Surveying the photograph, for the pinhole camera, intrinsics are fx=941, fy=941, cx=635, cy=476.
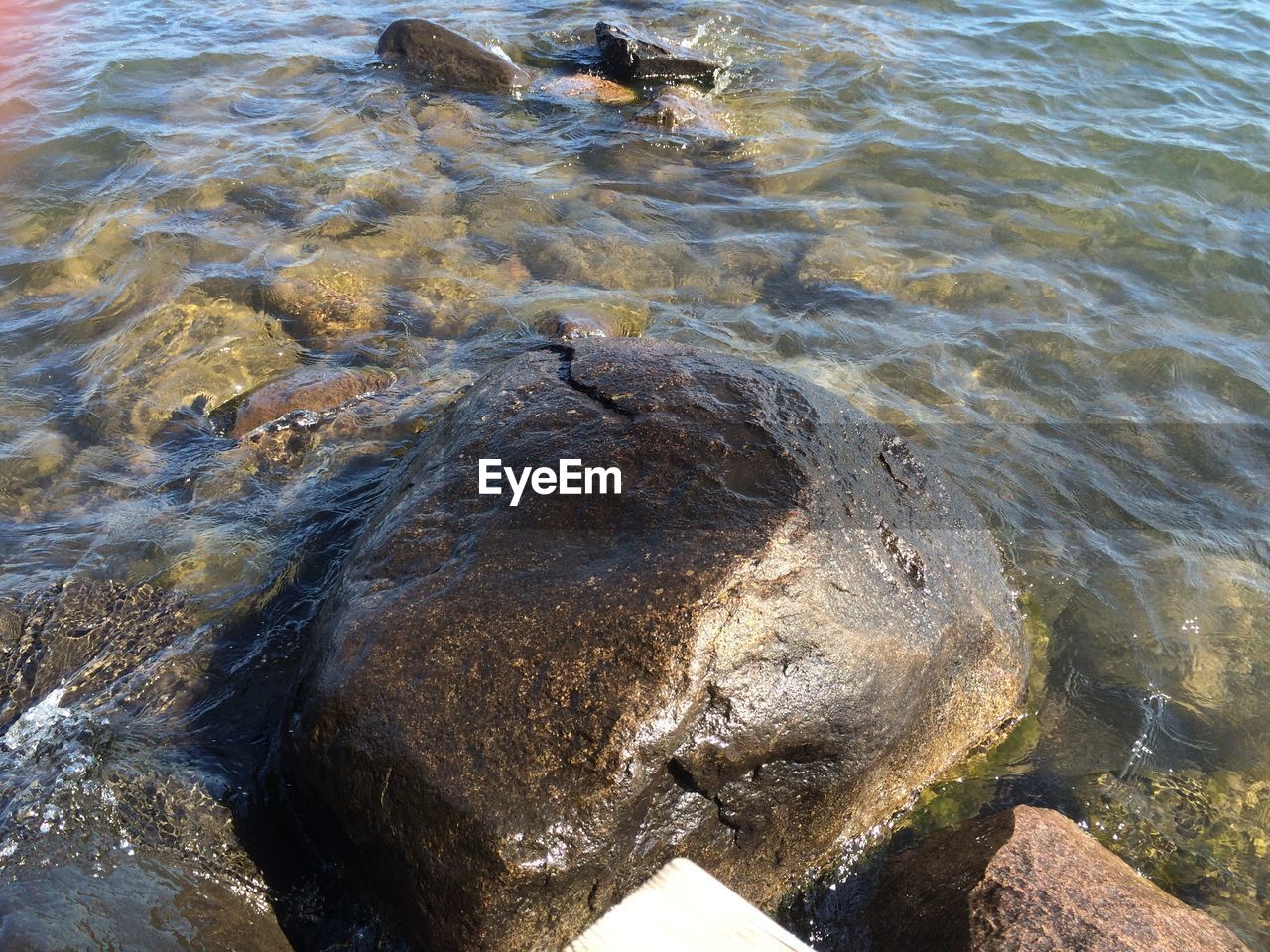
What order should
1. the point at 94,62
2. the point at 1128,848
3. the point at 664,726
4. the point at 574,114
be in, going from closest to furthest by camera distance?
the point at 664,726 < the point at 1128,848 < the point at 574,114 < the point at 94,62

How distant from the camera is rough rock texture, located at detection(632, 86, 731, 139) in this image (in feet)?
30.0

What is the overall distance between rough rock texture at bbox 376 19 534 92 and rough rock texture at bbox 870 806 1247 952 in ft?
29.1

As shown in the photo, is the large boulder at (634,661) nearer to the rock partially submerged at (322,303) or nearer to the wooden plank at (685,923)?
A: the wooden plank at (685,923)

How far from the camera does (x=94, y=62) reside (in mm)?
10359

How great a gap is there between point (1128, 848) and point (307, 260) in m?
6.21

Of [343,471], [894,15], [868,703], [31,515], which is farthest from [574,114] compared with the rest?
[868,703]

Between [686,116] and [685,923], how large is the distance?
807 centimetres

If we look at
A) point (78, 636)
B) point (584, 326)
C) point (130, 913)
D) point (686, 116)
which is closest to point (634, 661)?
point (130, 913)

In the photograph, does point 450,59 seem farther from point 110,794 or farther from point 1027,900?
point 1027,900

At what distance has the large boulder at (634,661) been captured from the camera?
2803mm

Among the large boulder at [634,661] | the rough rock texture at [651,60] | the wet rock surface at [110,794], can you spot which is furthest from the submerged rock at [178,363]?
the rough rock texture at [651,60]

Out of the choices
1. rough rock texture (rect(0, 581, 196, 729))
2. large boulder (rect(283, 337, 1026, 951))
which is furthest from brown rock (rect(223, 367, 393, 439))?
large boulder (rect(283, 337, 1026, 951))

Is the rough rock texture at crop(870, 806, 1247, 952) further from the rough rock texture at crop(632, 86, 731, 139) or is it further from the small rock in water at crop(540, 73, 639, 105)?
the small rock in water at crop(540, 73, 639, 105)

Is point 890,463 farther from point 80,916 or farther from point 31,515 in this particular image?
point 31,515
